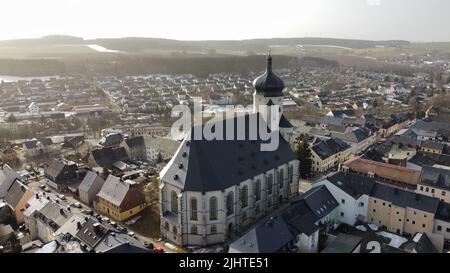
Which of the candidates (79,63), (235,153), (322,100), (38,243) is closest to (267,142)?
(235,153)

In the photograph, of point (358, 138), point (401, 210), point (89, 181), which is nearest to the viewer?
point (401, 210)

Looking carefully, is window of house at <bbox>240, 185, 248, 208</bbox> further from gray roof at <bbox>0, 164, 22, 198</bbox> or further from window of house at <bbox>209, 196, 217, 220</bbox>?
gray roof at <bbox>0, 164, 22, 198</bbox>

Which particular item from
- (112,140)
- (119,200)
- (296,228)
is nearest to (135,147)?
(112,140)

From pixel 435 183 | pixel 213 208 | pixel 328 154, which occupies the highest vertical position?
pixel 213 208

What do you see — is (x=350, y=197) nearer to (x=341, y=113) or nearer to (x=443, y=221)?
(x=443, y=221)
